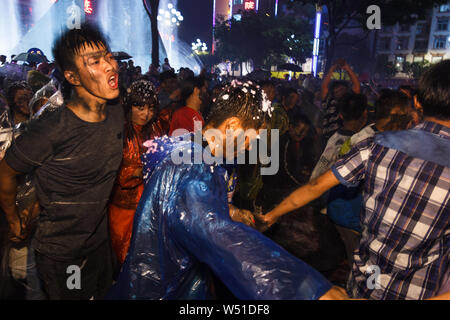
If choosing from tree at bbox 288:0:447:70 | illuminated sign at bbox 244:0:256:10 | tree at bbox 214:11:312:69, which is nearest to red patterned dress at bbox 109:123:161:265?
tree at bbox 288:0:447:70

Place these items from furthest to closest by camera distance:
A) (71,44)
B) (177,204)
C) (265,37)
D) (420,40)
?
(420,40) → (265,37) → (71,44) → (177,204)

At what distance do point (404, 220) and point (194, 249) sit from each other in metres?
1.14

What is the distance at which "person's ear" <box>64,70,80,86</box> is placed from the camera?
2.03 metres

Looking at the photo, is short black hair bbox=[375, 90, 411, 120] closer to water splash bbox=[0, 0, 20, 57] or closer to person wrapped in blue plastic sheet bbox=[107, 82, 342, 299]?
person wrapped in blue plastic sheet bbox=[107, 82, 342, 299]

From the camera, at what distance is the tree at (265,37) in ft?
158

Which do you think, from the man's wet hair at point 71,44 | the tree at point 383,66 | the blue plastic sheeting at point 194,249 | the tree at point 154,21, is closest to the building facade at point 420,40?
the tree at point 383,66

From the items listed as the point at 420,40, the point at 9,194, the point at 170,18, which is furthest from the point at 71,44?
the point at 420,40

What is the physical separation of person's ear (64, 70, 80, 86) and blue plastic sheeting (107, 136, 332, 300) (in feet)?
2.64

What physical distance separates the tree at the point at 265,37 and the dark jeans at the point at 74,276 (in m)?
50.0

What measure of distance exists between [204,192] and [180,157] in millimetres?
230

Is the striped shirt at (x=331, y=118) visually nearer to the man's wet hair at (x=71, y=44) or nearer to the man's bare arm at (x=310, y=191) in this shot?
the man's bare arm at (x=310, y=191)

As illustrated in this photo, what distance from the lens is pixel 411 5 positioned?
19.6m

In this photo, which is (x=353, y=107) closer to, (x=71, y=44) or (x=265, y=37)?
(x=71, y=44)

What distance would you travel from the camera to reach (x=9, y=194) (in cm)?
191
